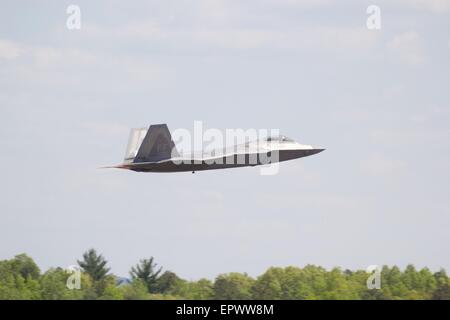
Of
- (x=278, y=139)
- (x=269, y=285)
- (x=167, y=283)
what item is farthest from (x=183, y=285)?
(x=278, y=139)

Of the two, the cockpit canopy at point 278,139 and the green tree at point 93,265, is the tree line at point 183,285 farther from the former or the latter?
the cockpit canopy at point 278,139

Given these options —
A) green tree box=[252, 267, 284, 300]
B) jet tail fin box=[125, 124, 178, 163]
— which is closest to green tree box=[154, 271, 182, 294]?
green tree box=[252, 267, 284, 300]

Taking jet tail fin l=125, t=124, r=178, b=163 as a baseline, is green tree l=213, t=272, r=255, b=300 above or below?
below

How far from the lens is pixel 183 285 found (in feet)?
614

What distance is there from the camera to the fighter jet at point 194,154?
98.4 meters

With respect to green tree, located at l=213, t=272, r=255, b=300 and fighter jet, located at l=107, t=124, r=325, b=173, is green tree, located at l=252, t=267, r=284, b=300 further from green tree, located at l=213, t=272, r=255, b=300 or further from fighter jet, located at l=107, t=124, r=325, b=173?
fighter jet, located at l=107, t=124, r=325, b=173

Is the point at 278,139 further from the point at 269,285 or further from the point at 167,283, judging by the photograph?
the point at 167,283

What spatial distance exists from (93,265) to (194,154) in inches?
3760

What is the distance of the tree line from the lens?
511 feet
